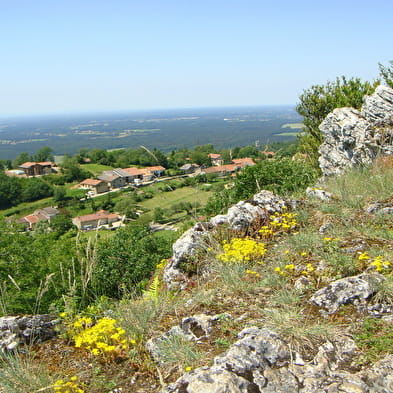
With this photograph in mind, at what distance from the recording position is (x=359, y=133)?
43.0 feet

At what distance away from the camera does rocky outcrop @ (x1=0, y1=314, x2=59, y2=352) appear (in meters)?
3.81

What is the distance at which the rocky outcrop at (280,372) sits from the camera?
2.53 m

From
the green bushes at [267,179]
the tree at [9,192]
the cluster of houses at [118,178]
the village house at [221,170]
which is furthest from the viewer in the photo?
the cluster of houses at [118,178]

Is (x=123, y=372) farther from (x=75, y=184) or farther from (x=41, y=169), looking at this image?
(x=41, y=169)

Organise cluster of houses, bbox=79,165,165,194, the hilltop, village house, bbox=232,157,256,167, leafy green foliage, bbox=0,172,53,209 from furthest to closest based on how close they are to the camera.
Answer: cluster of houses, bbox=79,165,165,194 → leafy green foliage, bbox=0,172,53,209 → village house, bbox=232,157,256,167 → the hilltop

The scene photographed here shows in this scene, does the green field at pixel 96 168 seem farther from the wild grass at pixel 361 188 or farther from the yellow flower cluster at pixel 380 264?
the yellow flower cluster at pixel 380 264

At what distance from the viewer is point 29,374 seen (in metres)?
3.08

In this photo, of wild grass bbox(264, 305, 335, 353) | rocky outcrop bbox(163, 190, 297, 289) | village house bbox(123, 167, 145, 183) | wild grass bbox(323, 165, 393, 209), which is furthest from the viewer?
village house bbox(123, 167, 145, 183)

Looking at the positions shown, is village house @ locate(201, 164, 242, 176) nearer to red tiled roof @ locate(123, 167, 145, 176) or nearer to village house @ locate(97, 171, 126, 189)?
village house @ locate(97, 171, 126, 189)

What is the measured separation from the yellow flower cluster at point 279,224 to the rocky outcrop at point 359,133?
611cm

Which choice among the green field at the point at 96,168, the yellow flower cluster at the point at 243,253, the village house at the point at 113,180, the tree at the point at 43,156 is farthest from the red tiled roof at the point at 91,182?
the yellow flower cluster at the point at 243,253

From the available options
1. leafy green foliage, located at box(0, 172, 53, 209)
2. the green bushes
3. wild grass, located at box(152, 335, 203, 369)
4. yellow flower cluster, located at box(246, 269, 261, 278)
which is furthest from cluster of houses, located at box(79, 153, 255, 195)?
wild grass, located at box(152, 335, 203, 369)

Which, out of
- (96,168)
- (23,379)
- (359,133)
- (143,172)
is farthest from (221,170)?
(96,168)

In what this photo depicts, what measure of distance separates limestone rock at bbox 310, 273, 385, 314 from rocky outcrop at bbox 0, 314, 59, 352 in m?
3.21
